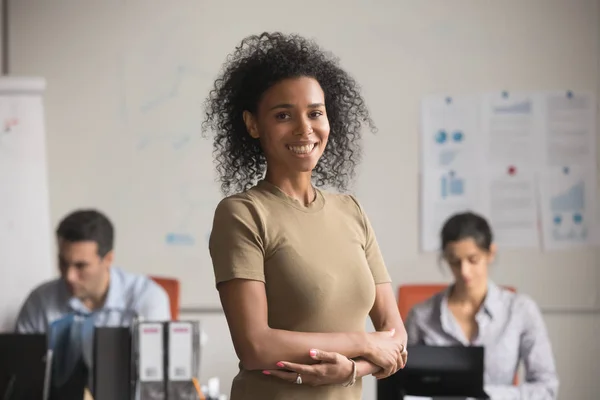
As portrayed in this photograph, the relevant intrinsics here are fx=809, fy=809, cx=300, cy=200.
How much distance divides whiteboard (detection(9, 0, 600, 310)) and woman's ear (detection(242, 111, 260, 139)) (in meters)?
3.31

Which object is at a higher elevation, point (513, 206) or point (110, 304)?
point (513, 206)

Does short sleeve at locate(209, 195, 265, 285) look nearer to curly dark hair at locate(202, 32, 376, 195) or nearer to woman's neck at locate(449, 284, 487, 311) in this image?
curly dark hair at locate(202, 32, 376, 195)

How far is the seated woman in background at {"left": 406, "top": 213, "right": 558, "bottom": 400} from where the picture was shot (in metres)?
3.12

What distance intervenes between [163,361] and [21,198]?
2.43 metres

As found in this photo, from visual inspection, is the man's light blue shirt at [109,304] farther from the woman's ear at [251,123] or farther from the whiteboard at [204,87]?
the woman's ear at [251,123]

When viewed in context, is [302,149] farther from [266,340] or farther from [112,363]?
[112,363]

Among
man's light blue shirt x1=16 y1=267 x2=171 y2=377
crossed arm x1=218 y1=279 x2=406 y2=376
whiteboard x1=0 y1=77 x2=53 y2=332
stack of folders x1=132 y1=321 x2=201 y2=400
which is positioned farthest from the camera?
whiteboard x1=0 y1=77 x2=53 y2=332

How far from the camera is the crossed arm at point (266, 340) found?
3.37 ft

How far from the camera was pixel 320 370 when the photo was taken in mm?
1029

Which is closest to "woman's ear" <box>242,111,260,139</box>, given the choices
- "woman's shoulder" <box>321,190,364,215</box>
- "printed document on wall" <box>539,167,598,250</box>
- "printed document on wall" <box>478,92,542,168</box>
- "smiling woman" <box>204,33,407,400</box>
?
"smiling woman" <box>204,33,407,400</box>

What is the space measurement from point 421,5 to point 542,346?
6.88 feet

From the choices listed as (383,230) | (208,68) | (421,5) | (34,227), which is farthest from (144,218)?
(421,5)

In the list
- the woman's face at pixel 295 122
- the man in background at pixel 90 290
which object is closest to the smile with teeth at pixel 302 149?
the woman's face at pixel 295 122

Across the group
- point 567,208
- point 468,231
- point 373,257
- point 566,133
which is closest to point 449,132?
point 566,133
